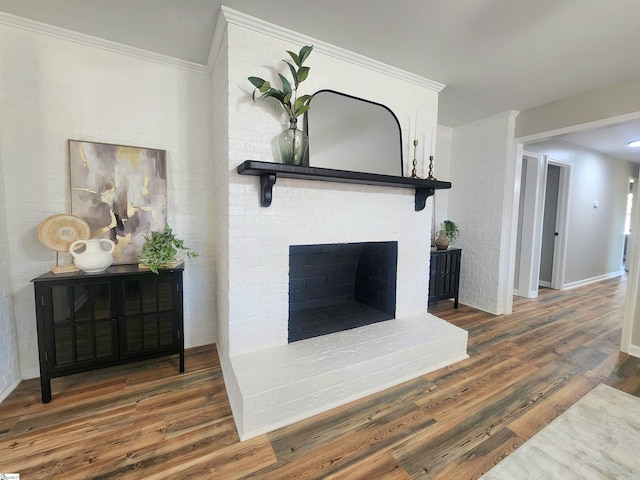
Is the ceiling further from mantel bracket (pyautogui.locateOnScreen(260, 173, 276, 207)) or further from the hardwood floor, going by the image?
the hardwood floor

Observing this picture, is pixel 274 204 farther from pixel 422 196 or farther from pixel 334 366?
pixel 422 196

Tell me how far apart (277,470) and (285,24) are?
2590mm

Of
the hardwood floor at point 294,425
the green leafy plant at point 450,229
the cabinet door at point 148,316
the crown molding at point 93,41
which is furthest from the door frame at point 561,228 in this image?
the cabinet door at point 148,316

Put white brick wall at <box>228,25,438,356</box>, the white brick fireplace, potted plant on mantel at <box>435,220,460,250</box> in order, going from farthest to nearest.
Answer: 1. potted plant on mantel at <box>435,220,460,250</box>
2. white brick wall at <box>228,25,438,356</box>
3. the white brick fireplace

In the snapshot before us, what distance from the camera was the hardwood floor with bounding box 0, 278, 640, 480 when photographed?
1358 millimetres

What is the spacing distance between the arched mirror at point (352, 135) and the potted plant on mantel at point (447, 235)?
1.38m

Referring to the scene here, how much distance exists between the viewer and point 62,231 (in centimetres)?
190

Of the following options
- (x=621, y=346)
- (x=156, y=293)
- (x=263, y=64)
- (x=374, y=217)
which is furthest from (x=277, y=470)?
(x=621, y=346)

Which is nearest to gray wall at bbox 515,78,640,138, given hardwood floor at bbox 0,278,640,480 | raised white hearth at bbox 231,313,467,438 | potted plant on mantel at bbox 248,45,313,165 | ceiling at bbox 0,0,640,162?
ceiling at bbox 0,0,640,162

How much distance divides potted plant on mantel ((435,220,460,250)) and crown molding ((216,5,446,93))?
1.65 meters

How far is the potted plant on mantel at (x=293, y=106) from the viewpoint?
1.79 m

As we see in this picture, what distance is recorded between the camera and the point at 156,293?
198 cm

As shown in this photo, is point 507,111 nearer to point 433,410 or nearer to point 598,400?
point 598,400

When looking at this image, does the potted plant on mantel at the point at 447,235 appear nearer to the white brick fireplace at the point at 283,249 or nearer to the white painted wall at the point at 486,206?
the white painted wall at the point at 486,206
